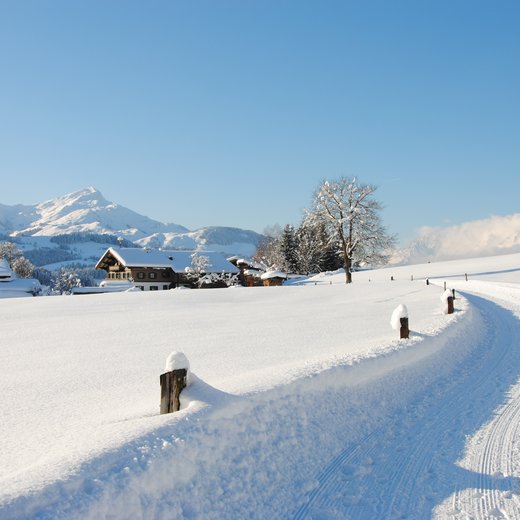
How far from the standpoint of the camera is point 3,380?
984 cm

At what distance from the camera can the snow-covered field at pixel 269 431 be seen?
4578mm

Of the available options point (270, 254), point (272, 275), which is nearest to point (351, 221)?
point (272, 275)

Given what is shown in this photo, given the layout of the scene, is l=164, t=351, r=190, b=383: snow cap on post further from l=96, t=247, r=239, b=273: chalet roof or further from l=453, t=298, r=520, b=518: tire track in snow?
l=96, t=247, r=239, b=273: chalet roof

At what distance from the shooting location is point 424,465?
5.77 metres

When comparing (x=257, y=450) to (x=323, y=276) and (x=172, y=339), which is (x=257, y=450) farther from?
(x=323, y=276)

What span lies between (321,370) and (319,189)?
132ft

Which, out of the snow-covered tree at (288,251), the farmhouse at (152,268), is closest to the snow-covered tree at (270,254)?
the snow-covered tree at (288,251)

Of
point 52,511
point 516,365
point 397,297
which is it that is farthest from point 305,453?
point 397,297

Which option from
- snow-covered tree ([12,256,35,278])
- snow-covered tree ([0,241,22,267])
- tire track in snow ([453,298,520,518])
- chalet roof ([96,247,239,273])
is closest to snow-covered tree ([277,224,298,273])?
chalet roof ([96,247,239,273])

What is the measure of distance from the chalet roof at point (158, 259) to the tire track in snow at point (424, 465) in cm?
5910

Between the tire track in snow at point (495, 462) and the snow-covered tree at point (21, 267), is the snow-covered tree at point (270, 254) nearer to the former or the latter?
the snow-covered tree at point (21, 267)

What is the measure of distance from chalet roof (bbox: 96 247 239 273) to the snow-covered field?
53.8m

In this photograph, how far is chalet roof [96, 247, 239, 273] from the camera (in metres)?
66.9

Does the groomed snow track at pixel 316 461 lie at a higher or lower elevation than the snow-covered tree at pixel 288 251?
lower
